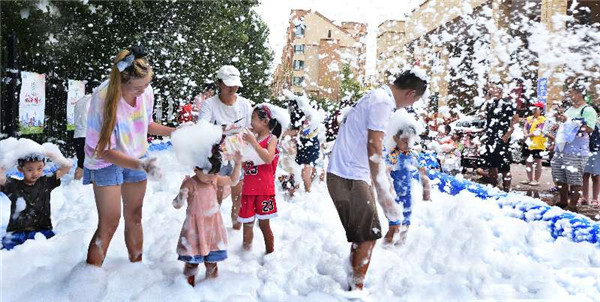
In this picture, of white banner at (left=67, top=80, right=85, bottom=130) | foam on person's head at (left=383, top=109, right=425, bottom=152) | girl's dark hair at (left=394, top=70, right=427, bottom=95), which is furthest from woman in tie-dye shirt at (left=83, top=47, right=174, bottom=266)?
white banner at (left=67, top=80, right=85, bottom=130)

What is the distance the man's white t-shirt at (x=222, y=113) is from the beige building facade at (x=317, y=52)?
231 feet

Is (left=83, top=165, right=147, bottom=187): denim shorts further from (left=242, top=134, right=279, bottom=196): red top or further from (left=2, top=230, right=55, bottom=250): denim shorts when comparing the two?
(left=242, top=134, right=279, bottom=196): red top

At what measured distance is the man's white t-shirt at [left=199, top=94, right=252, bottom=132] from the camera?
17.3ft

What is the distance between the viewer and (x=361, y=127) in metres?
3.77

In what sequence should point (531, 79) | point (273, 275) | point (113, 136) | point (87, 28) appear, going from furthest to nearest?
1. point (531, 79)
2. point (87, 28)
3. point (273, 275)
4. point (113, 136)

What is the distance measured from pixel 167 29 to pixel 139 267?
40.8 feet

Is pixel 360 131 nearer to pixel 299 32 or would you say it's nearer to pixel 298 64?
pixel 298 64

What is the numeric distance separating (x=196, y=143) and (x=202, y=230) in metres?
0.64

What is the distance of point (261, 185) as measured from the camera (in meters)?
4.68

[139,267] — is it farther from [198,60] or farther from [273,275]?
[198,60]

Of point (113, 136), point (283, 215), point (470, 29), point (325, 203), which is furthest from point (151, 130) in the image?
point (470, 29)

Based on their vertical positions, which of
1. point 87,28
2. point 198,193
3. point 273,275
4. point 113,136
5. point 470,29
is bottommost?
point 273,275

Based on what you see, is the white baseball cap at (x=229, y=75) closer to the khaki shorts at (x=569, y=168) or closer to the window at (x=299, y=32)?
the khaki shorts at (x=569, y=168)

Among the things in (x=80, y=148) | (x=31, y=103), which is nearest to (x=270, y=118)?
(x=80, y=148)
